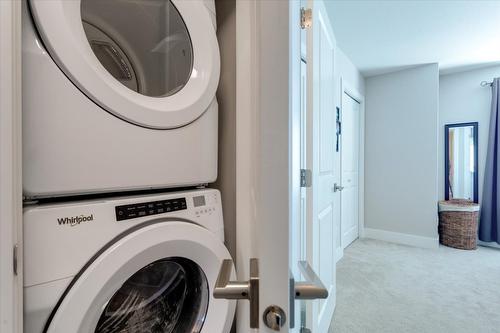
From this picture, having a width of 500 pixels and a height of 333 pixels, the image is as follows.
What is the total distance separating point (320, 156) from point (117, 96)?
3.41 ft

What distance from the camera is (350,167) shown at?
3328 millimetres

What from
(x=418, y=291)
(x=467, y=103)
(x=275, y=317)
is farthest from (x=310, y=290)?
(x=467, y=103)

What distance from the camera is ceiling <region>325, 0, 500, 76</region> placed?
1.94 metres

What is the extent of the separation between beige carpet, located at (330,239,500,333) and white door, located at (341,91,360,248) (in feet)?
1.23

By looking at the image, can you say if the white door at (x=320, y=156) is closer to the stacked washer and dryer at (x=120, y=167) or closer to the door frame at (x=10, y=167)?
the stacked washer and dryer at (x=120, y=167)

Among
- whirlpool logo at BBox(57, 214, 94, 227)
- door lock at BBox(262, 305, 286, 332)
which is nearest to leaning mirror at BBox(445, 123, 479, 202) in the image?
door lock at BBox(262, 305, 286, 332)

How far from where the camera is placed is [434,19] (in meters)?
2.11

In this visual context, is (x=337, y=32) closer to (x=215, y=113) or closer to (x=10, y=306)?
(x=215, y=113)

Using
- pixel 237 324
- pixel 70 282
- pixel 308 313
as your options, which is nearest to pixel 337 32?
pixel 308 313

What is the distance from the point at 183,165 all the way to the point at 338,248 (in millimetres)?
2401

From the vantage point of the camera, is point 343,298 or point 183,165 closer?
point 183,165

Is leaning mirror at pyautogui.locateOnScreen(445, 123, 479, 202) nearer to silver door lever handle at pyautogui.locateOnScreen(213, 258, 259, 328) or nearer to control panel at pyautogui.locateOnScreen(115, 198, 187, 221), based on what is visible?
control panel at pyautogui.locateOnScreen(115, 198, 187, 221)

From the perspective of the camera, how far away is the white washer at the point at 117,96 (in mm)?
559

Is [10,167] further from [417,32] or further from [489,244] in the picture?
[489,244]
